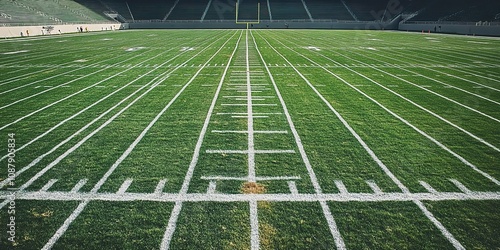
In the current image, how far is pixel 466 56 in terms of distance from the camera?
794 inches

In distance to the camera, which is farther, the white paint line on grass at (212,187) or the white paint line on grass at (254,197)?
the white paint line on grass at (212,187)

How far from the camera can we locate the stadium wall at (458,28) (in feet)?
121

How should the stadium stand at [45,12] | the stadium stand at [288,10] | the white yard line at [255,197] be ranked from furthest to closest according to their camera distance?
the stadium stand at [288,10]
the stadium stand at [45,12]
the white yard line at [255,197]

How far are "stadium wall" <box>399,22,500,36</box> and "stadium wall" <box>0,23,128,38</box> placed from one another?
50422 mm

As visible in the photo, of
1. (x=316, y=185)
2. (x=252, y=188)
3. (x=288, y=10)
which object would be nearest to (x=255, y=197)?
(x=252, y=188)

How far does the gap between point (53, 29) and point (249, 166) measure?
46.2 m

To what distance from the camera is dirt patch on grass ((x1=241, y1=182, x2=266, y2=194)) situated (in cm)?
471

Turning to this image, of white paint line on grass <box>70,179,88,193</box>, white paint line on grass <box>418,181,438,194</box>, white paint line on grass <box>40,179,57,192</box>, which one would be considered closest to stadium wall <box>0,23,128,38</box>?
white paint line on grass <box>40,179,57,192</box>

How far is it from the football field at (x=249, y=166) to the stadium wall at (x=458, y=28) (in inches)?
1293

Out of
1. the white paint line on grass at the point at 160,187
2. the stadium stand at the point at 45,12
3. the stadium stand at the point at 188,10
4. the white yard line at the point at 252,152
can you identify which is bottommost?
the white paint line on grass at the point at 160,187

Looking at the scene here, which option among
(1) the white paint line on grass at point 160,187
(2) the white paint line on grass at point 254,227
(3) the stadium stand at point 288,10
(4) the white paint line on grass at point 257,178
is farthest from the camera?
(3) the stadium stand at point 288,10

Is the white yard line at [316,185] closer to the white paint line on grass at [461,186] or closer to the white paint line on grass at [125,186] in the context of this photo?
the white paint line on grass at [461,186]

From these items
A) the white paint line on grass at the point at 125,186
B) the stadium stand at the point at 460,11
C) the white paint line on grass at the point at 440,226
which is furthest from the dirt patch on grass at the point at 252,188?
the stadium stand at the point at 460,11

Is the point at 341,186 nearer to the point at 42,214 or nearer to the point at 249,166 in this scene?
the point at 249,166
